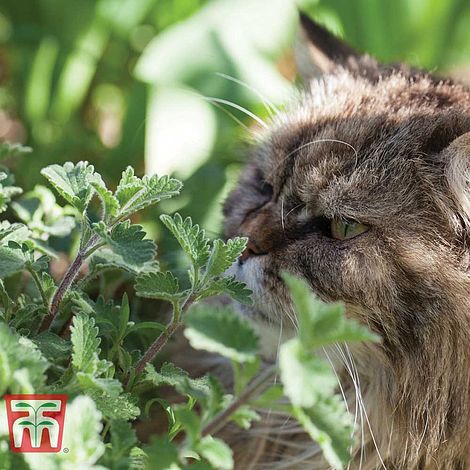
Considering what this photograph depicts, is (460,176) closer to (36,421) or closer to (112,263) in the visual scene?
(112,263)

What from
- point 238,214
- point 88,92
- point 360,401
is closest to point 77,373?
point 360,401

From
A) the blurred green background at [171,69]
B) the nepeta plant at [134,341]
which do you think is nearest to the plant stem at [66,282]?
the nepeta plant at [134,341]

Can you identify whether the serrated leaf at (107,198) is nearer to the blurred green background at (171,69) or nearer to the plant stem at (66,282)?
the plant stem at (66,282)

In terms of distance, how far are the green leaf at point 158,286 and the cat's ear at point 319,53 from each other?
73 centimetres

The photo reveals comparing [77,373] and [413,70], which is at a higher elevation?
[413,70]

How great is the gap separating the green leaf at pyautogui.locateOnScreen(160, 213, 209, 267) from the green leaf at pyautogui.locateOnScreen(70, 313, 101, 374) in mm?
131

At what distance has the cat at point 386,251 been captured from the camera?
1.02 metres

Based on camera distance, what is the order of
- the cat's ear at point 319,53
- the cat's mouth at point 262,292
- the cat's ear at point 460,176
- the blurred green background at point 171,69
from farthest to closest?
the blurred green background at point 171,69, the cat's ear at point 319,53, the cat's mouth at point 262,292, the cat's ear at point 460,176

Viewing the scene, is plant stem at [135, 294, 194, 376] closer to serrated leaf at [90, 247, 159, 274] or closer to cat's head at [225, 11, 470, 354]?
serrated leaf at [90, 247, 159, 274]

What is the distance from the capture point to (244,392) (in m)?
0.68

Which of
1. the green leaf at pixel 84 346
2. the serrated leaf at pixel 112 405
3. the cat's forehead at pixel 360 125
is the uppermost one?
Answer: the cat's forehead at pixel 360 125

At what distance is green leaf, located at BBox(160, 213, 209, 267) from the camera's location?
82 cm

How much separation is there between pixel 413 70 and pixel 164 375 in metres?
0.82

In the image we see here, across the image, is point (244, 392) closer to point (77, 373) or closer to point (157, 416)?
point (77, 373)
